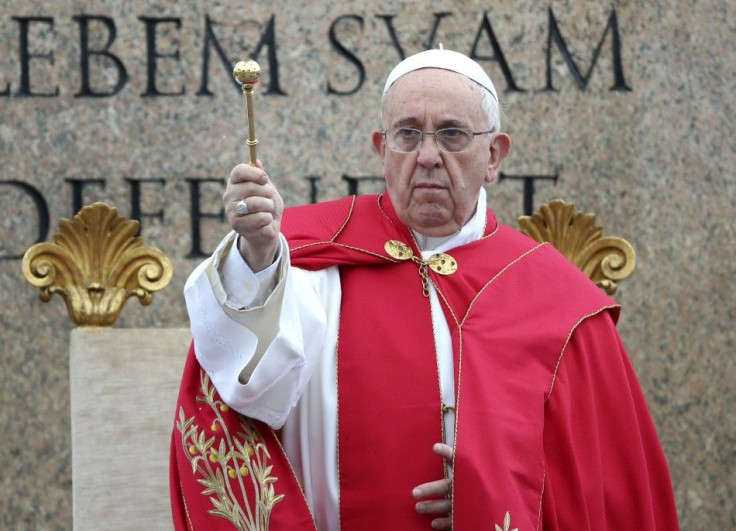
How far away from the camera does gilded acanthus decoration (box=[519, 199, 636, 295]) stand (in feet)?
16.5

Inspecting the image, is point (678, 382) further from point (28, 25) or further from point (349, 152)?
point (28, 25)

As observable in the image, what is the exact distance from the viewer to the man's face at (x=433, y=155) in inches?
172

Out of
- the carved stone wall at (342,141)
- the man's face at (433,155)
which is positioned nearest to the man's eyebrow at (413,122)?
the man's face at (433,155)

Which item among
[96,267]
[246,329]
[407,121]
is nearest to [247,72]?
[246,329]

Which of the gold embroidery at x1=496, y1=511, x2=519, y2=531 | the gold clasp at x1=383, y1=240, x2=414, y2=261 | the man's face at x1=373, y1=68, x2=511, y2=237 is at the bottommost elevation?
the gold embroidery at x1=496, y1=511, x2=519, y2=531

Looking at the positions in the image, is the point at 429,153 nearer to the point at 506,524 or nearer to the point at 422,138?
the point at 422,138

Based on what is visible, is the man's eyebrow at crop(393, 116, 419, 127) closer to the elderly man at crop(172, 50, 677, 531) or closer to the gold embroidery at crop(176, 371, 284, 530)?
the elderly man at crop(172, 50, 677, 531)

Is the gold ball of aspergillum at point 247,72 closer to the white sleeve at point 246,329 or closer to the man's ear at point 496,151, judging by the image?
the white sleeve at point 246,329

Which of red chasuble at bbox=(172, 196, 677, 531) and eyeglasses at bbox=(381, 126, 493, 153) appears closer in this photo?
red chasuble at bbox=(172, 196, 677, 531)

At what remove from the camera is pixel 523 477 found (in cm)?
416

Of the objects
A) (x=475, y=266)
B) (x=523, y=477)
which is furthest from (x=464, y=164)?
(x=523, y=477)

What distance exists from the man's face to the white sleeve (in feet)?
1.54

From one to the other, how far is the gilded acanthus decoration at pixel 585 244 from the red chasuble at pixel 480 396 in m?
0.44

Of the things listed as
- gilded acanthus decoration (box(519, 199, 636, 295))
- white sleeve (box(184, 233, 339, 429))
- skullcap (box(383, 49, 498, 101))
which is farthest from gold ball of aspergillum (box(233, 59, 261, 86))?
gilded acanthus decoration (box(519, 199, 636, 295))
